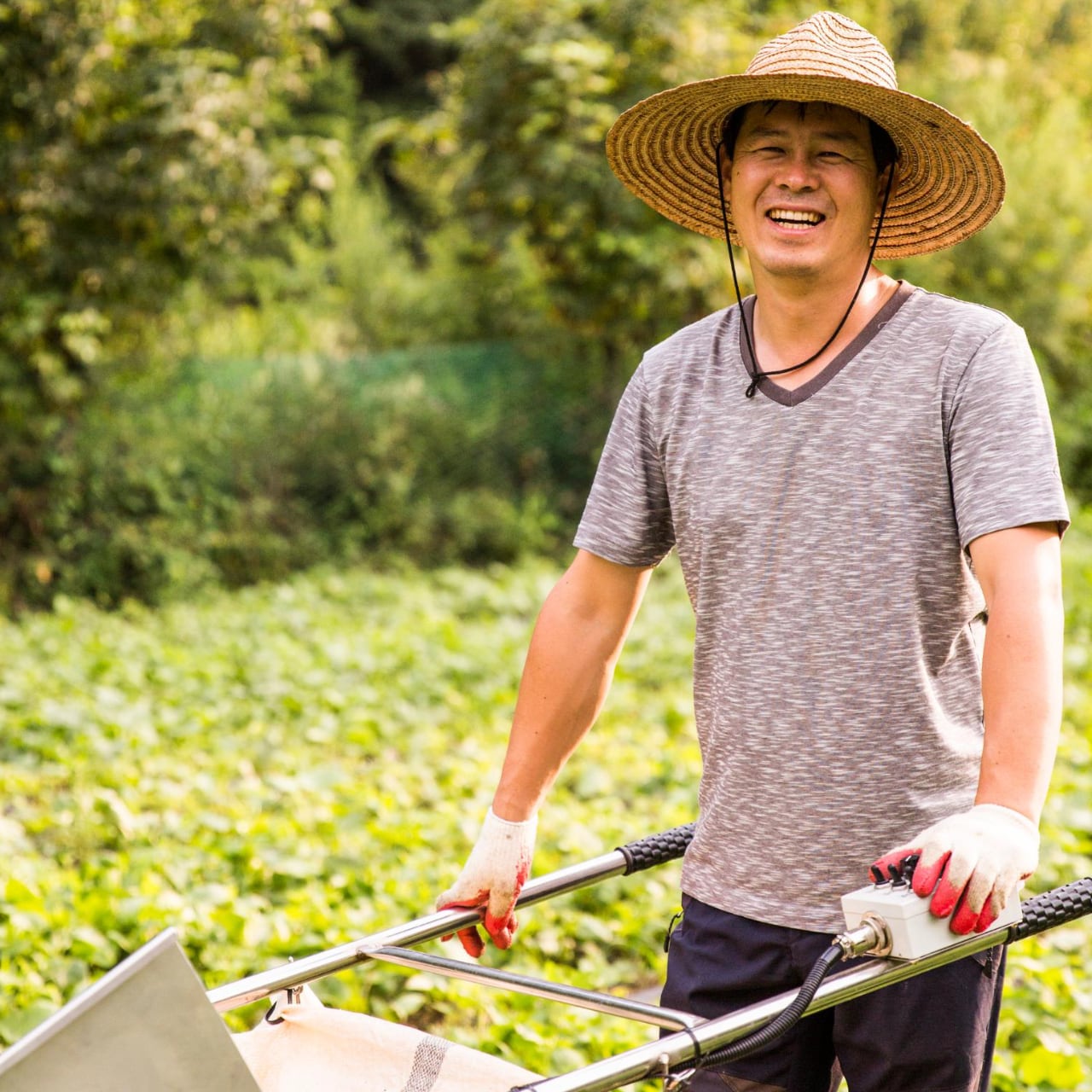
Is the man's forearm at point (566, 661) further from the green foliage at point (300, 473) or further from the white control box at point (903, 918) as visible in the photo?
the green foliage at point (300, 473)

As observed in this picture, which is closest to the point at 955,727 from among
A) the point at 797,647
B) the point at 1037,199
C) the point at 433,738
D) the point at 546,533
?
the point at 797,647

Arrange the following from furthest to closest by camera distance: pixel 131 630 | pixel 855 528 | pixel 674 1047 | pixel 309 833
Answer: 1. pixel 131 630
2. pixel 309 833
3. pixel 855 528
4. pixel 674 1047

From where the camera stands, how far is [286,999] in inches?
78.0

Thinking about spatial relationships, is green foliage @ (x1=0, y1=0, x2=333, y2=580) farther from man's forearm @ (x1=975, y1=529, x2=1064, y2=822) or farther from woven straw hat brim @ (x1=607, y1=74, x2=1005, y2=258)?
man's forearm @ (x1=975, y1=529, x2=1064, y2=822)

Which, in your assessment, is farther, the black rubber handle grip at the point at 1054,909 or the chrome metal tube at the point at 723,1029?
the black rubber handle grip at the point at 1054,909

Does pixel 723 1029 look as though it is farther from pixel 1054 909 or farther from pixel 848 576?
pixel 848 576

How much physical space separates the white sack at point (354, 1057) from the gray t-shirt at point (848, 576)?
0.47m

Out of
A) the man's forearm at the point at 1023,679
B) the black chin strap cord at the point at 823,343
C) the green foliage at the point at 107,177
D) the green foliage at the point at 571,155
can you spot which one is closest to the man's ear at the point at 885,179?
the black chin strap cord at the point at 823,343

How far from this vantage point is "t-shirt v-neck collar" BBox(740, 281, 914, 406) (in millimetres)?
1997

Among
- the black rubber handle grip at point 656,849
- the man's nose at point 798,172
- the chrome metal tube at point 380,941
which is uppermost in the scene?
the man's nose at point 798,172

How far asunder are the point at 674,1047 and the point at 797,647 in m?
0.63

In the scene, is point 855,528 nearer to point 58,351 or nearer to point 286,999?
point 286,999

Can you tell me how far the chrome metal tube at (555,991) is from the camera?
→ 5.56 feet

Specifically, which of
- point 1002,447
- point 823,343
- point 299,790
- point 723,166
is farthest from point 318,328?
point 1002,447
